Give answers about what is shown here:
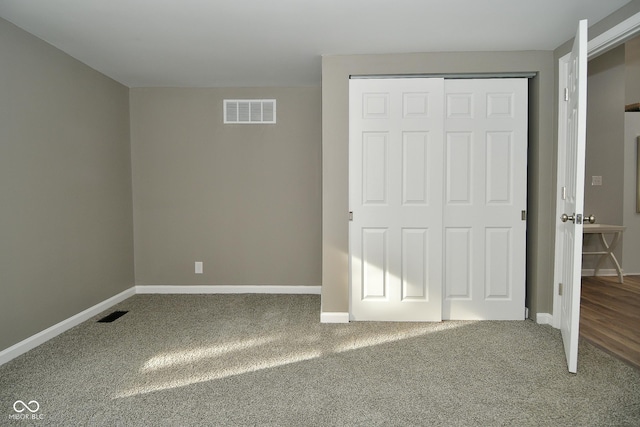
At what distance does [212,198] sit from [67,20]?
212 centimetres

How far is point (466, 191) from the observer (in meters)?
3.32

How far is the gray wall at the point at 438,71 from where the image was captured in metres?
3.20

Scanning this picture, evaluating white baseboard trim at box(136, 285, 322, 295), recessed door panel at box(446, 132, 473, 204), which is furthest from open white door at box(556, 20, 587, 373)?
white baseboard trim at box(136, 285, 322, 295)

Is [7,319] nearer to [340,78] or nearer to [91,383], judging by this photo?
[91,383]

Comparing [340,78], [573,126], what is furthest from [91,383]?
[573,126]

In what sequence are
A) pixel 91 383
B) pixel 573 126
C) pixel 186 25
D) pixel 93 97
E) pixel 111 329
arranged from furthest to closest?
pixel 93 97
pixel 111 329
pixel 186 25
pixel 573 126
pixel 91 383

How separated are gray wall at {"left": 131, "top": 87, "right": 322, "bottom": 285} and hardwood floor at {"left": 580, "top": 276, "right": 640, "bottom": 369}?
2586 millimetres

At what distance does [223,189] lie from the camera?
4293mm

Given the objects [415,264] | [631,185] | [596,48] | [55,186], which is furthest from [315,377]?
[631,185]

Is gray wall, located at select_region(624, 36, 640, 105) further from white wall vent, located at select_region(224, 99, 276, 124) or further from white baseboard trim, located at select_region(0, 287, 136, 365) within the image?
white baseboard trim, located at select_region(0, 287, 136, 365)

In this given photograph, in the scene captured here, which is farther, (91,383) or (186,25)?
(186,25)

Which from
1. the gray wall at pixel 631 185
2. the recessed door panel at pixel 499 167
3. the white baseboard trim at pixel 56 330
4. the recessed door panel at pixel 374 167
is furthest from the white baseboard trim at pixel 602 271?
the white baseboard trim at pixel 56 330

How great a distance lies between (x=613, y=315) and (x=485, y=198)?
65.0 inches

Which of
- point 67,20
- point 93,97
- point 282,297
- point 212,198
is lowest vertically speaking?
point 282,297
